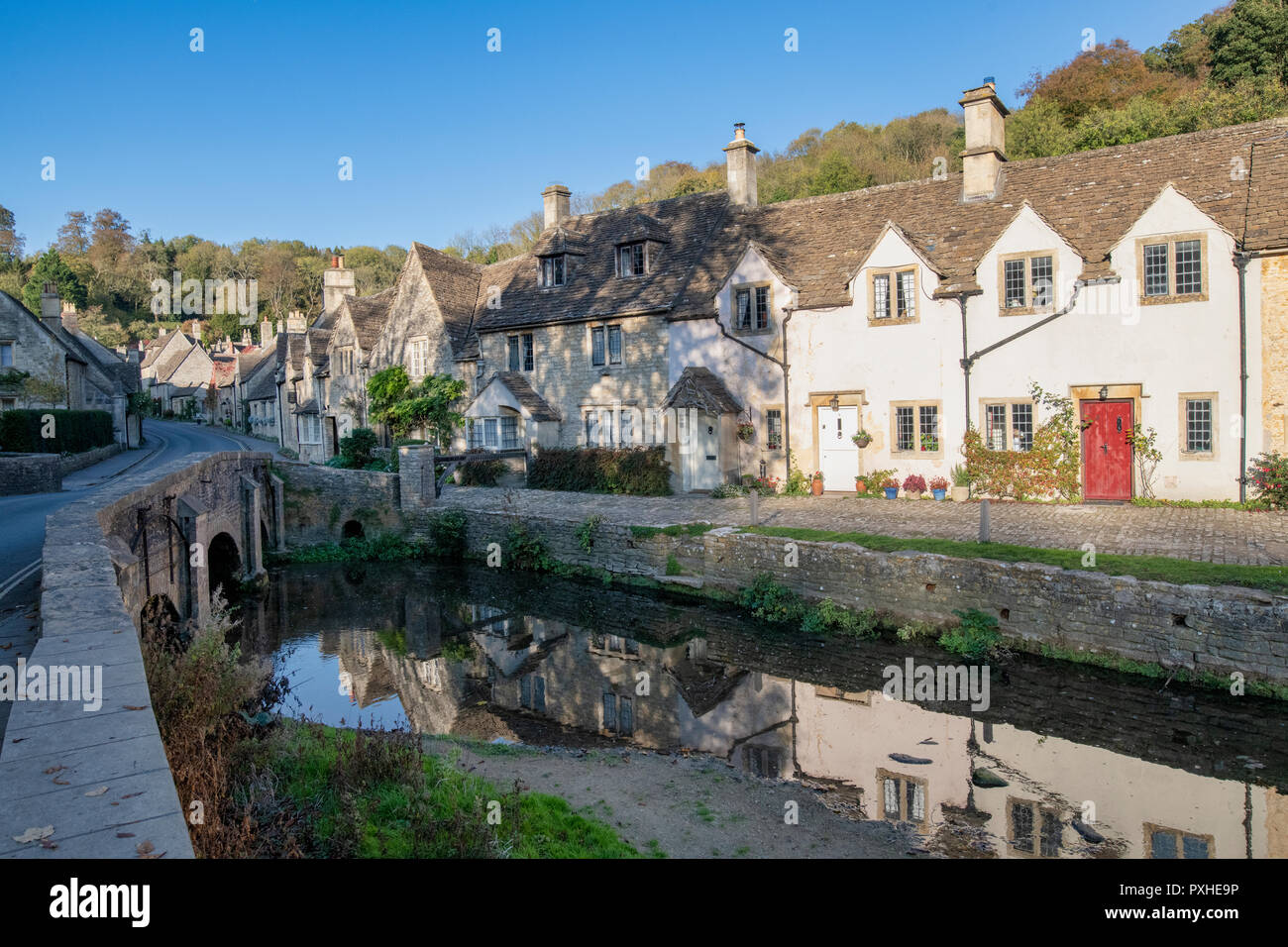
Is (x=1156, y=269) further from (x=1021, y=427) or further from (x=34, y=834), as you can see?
(x=34, y=834)

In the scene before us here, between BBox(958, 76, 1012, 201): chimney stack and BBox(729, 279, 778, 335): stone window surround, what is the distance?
19.8 ft

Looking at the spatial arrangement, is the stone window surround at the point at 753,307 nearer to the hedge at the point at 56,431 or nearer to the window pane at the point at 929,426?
the window pane at the point at 929,426

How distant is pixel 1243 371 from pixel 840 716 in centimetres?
1340

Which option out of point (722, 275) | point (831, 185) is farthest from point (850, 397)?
point (831, 185)

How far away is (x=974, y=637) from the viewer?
14.1 m

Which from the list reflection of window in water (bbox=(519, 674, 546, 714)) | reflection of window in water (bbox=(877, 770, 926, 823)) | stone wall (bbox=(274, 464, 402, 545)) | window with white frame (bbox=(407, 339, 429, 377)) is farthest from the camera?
window with white frame (bbox=(407, 339, 429, 377))

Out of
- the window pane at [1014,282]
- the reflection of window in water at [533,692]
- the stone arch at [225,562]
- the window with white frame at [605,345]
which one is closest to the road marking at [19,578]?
the reflection of window in water at [533,692]

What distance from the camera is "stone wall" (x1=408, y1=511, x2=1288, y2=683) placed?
38.1ft

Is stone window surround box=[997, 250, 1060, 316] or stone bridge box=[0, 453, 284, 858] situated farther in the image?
stone window surround box=[997, 250, 1060, 316]

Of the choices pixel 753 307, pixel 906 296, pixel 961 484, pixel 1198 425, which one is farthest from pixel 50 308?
pixel 1198 425

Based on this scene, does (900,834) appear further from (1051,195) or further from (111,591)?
(1051,195)

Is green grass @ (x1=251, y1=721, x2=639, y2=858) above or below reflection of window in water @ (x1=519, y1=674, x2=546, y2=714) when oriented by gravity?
above

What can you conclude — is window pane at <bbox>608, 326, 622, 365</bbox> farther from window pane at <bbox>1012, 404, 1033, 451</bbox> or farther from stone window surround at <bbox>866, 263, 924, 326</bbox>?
window pane at <bbox>1012, 404, 1033, 451</bbox>

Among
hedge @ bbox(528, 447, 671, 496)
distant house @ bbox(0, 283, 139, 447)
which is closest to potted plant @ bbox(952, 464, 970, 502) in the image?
hedge @ bbox(528, 447, 671, 496)
